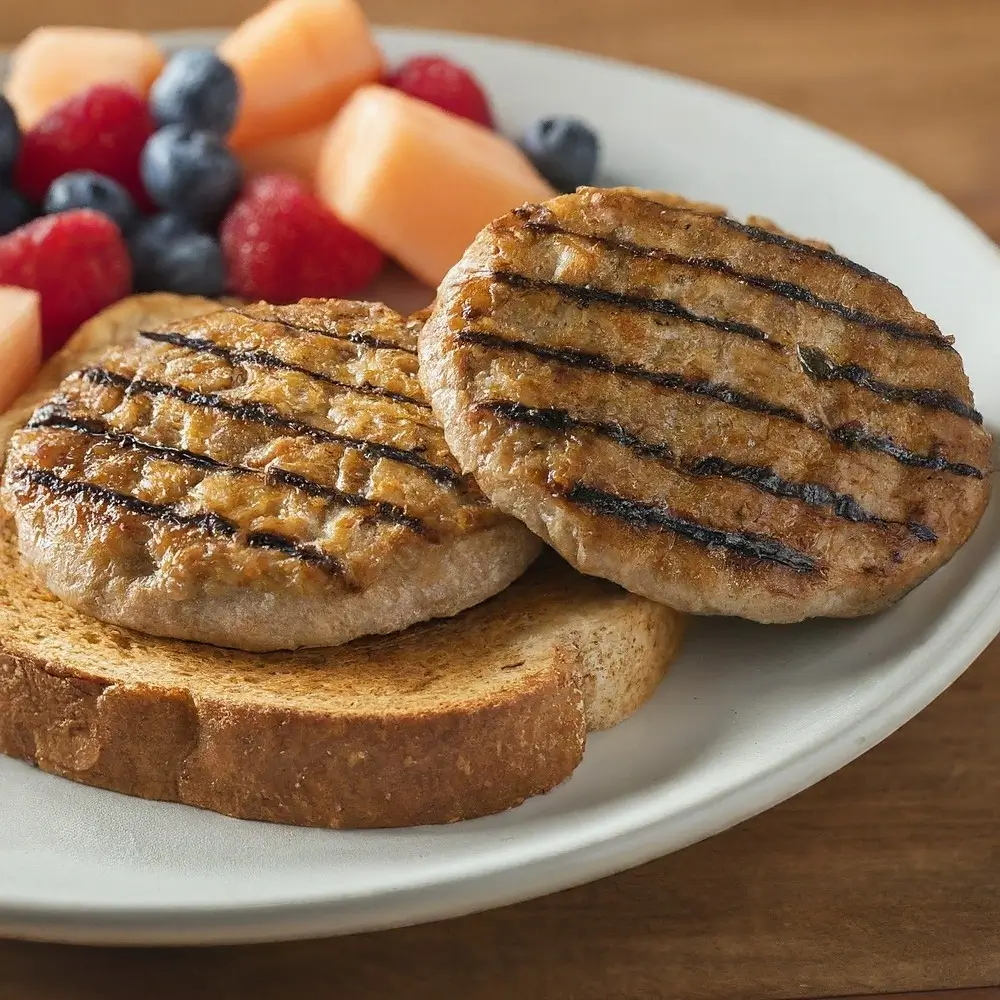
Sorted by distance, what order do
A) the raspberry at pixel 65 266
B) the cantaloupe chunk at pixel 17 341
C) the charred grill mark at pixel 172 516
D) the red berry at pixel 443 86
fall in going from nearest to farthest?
the charred grill mark at pixel 172 516
the cantaloupe chunk at pixel 17 341
the raspberry at pixel 65 266
the red berry at pixel 443 86

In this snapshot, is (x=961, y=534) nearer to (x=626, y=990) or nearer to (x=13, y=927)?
(x=626, y=990)

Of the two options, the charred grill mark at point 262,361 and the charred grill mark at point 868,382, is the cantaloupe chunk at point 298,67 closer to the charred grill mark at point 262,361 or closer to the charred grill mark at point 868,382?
the charred grill mark at point 262,361

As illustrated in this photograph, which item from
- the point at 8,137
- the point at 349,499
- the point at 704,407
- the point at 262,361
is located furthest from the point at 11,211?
the point at 704,407

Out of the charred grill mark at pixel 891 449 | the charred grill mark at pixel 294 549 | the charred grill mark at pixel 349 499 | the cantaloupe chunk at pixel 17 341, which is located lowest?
the cantaloupe chunk at pixel 17 341

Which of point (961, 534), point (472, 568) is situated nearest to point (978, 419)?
point (961, 534)

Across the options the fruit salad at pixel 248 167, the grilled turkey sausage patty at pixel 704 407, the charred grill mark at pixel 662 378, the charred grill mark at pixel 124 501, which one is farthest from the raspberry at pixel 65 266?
the charred grill mark at pixel 662 378

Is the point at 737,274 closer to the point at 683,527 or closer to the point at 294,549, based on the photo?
the point at 683,527

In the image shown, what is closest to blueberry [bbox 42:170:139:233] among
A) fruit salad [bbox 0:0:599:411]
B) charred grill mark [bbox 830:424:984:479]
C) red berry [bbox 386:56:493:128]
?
fruit salad [bbox 0:0:599:411]
